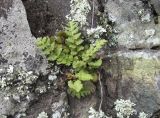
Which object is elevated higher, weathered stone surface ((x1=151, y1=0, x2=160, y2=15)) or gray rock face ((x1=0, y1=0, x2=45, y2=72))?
weathered stone surface ((x1=151, y1=0, x2=160, y2=15))

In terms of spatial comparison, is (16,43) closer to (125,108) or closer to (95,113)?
(95,113)

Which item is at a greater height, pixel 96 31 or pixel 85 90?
pixel 96 31

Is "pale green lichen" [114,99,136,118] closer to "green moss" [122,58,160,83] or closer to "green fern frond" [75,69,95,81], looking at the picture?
"green moss" [122,58,160,83]

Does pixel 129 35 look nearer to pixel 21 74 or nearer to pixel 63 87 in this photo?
pixel 63 87

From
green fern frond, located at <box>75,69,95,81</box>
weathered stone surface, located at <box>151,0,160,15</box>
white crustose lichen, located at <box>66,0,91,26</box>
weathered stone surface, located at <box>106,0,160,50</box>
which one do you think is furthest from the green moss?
white crustose lichen, located at <box>66,0,91,26</box>

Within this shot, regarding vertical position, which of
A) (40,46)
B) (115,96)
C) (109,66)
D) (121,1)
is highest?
(121,1)

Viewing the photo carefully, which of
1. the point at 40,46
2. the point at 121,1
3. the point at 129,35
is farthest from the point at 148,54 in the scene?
the point at 40,46

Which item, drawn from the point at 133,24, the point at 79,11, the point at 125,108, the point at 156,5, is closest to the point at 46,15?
the point at 79,11
